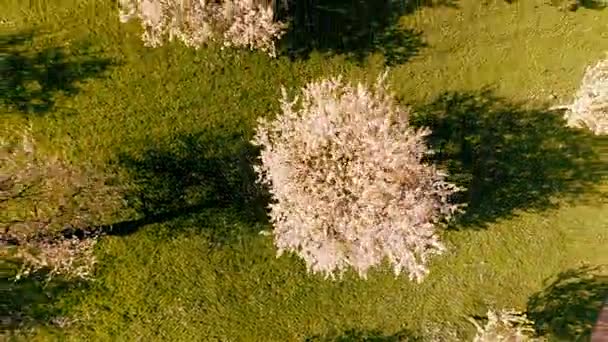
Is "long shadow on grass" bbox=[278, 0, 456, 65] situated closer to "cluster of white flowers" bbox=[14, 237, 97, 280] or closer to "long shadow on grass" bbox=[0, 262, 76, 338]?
"cluster of white flowers" bbox=[14, 237, 97, 280]

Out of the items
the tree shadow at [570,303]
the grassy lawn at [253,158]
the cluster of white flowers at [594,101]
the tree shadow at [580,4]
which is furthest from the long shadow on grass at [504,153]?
the tree shadow at [580,4]

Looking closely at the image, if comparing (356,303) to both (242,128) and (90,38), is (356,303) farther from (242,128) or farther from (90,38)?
(90,38)

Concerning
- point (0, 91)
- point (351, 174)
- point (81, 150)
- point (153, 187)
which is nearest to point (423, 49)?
point (351, 174)

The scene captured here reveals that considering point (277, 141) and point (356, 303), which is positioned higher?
point (277, 141)

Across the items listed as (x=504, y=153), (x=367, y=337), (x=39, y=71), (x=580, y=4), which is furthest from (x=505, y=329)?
(x=39, y=71)

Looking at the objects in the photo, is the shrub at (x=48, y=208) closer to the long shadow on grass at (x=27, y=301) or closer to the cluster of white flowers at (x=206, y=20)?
the long shadow on grass at (x=27, y=301)

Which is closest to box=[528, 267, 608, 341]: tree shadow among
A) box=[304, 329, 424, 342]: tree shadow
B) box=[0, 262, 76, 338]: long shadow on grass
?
box=[304, 329, 424, 342]: tree shadow

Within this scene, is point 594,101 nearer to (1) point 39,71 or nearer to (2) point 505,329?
(2) point 505,329
